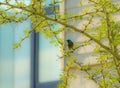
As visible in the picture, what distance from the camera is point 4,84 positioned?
5.55m

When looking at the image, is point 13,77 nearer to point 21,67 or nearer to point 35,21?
point 21,67

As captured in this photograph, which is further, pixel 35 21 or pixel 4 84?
pixel 4 84

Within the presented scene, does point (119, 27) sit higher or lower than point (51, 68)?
higher

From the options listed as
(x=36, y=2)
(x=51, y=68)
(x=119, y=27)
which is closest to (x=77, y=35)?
(x=51, y=68)

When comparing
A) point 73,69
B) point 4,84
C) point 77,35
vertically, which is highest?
point 77,35

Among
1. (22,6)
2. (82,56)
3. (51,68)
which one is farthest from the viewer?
(51,68)

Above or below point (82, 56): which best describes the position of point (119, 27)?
above

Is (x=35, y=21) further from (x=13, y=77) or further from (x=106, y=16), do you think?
(x=13, y=77)

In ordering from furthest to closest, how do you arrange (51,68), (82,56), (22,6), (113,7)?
(51,68) < (82,56) < (113,7) < (22,6)

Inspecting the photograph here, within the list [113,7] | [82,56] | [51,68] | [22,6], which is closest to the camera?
[22,6]

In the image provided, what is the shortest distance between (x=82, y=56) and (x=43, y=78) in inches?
35.7

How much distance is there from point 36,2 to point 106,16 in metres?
0.53

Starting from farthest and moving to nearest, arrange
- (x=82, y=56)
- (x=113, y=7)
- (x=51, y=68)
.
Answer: (x=51, y=68), (x=82, y=56), (x=113, y=7)

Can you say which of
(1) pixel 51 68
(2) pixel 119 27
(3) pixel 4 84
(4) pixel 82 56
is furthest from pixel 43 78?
(2) pixel 119 27
